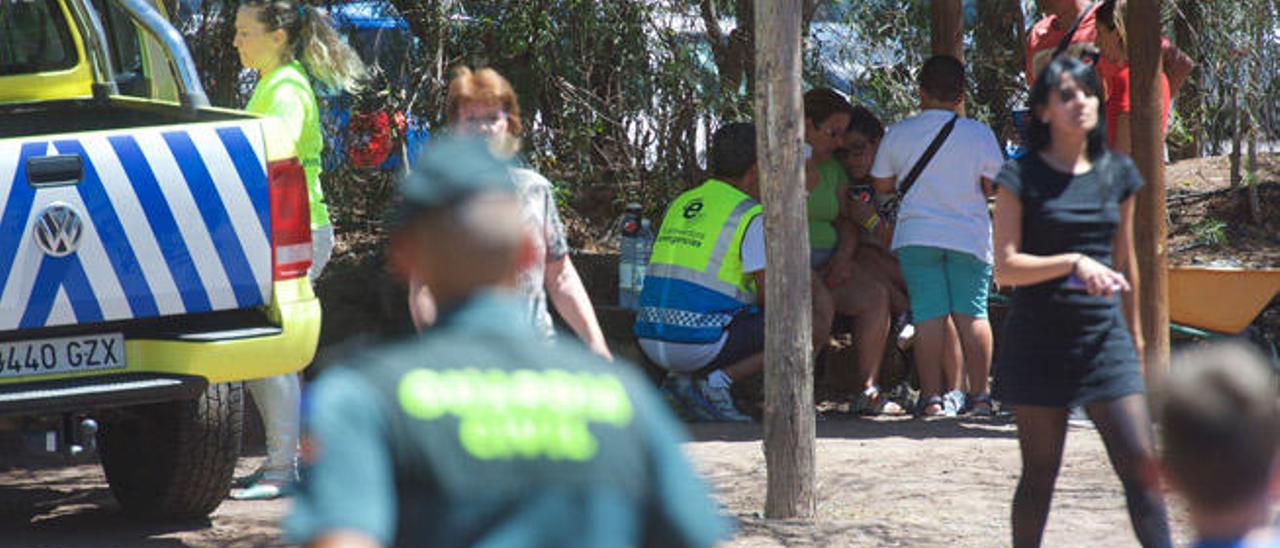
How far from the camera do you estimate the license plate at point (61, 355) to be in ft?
20.2

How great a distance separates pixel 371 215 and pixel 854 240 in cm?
273

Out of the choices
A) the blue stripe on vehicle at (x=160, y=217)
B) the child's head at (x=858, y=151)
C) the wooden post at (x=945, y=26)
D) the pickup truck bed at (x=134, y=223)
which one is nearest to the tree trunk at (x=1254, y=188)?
the wooden post at (x=945, y=26)

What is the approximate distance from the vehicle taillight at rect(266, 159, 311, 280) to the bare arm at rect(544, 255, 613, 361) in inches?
41.3

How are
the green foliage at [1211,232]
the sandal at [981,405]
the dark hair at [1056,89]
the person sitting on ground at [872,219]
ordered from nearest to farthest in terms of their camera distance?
the dark hair at [1056,89]
the sandal at [981,405]
the person sitting on ground at [872,219]
the green foliage at [1211,232]

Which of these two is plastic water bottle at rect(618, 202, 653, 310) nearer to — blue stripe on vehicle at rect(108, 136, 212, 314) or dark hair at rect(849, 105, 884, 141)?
dark hair at rect(849, 105, 884, 141)

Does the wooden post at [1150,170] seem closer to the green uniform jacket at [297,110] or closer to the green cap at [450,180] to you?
the green uniform jacket at [297,110]

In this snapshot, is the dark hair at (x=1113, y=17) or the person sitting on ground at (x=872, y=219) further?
the person sitting on ground at (x=872, y=219)

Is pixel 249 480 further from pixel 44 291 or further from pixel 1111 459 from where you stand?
pixel 1111 459

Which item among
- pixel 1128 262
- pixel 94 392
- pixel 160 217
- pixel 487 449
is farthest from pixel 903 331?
pixel 487 449

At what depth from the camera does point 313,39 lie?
7922mm

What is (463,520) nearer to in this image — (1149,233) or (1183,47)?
(1149,233)

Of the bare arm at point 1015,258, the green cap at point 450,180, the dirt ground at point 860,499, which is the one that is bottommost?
the dirt ground at point 860,499

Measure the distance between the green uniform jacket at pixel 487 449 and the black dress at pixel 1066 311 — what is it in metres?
2.93

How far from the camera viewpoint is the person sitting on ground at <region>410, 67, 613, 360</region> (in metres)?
5.61
